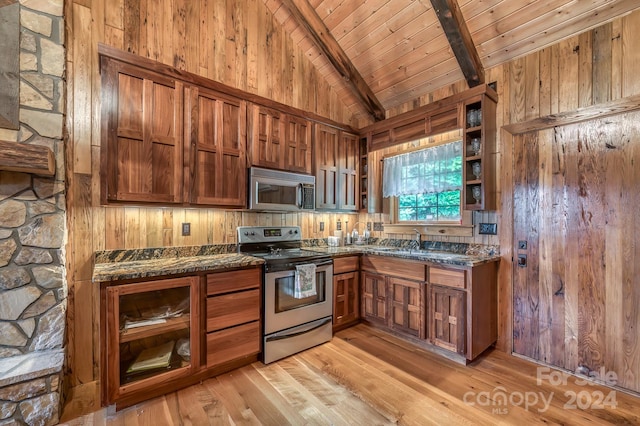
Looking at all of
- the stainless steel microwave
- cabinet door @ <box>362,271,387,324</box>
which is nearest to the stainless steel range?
the stainless steel microwave

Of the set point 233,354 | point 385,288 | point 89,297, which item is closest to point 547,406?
point 385,288

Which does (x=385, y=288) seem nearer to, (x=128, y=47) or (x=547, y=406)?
(x=547, y=406)

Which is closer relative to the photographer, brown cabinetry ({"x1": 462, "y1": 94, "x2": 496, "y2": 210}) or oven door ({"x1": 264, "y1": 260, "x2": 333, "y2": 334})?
oven door ({"x1": 264, "y1": 260, "x2": 333, "y2": 334})

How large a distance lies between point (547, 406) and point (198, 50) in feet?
13.7

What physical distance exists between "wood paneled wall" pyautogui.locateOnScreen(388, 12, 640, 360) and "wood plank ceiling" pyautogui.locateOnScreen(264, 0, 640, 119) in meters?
0.10

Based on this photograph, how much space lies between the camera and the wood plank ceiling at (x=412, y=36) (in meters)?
2.30

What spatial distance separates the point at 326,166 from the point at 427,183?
4.08 ft

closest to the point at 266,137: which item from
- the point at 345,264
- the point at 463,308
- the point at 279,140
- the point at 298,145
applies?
the point at 279,140

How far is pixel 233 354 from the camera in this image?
2.34 metres

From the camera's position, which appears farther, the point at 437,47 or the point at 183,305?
the point at 437,47

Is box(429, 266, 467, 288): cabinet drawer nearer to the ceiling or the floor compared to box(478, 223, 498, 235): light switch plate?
nearer to the floor

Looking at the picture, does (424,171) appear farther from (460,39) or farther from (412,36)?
(412,36)

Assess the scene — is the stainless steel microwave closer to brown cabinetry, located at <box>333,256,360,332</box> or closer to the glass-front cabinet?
brown cabinetry, located at <box>333,256,360,332</box>

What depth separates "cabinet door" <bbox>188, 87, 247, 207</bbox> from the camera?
2455mm
